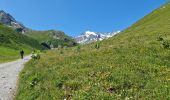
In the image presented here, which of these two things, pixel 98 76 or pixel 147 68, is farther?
pixel 147 68

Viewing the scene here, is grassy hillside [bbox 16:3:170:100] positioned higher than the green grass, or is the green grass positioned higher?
the green grass

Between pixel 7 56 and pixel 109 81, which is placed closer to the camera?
pixel 109 81

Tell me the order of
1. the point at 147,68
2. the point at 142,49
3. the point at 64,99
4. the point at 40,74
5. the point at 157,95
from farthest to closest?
the point at 142,49 → the point at 40,74 → the point at 147,68 → the point at 64,99 → the point at 157,95

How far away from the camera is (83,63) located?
2880 cm

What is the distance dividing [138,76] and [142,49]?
1254 cm

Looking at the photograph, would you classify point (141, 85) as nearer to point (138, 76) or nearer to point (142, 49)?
point (138, 76)

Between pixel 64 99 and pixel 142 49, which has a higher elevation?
pixel 142 49

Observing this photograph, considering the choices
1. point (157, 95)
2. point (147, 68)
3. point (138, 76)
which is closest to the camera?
point (157, 95)

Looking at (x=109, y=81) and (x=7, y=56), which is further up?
(x=7, y=56)

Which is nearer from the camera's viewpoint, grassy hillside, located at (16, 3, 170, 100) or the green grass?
grassy hillside, located at (16, 3, 170, 100)

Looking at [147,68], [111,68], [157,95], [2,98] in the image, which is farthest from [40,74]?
[157,95]

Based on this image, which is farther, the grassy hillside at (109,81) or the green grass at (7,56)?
the green grass at (7,56)

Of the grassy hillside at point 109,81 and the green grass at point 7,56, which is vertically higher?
the green grass at point 7,56

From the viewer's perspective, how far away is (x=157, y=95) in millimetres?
17734
